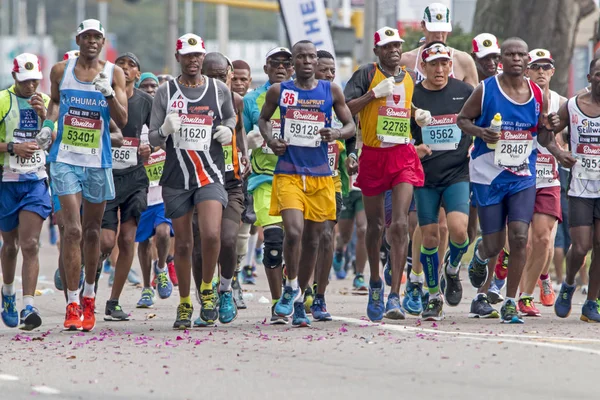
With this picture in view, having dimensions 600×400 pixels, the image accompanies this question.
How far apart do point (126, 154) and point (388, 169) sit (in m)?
2.68

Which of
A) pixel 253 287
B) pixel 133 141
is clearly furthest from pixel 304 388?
pixel 253 287

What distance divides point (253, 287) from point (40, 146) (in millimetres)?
6660

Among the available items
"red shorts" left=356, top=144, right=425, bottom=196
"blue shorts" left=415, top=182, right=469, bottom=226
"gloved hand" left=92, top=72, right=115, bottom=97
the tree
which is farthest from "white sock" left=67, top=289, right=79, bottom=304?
the tree

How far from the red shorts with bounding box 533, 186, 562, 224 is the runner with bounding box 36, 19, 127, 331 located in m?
3.66

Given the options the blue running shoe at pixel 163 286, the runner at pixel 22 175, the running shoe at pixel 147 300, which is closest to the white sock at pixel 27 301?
the runner at pixel 22 175

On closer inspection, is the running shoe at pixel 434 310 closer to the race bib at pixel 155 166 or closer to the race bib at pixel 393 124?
the race bib at pixel 393 124

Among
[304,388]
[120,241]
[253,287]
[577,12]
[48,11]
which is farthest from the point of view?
[48,11]

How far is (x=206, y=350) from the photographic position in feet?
33.0

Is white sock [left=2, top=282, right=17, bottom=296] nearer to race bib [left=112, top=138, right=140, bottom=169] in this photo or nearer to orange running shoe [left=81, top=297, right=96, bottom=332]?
orange running shoe [left=81, top=297, right=96, bottom=332]

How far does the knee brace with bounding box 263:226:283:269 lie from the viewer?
12.3m

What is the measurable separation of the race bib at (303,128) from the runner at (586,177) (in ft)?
6.61

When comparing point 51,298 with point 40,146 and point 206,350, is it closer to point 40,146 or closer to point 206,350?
point 40,146

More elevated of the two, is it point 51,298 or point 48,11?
point 48,11

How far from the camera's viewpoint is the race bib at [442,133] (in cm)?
1255
